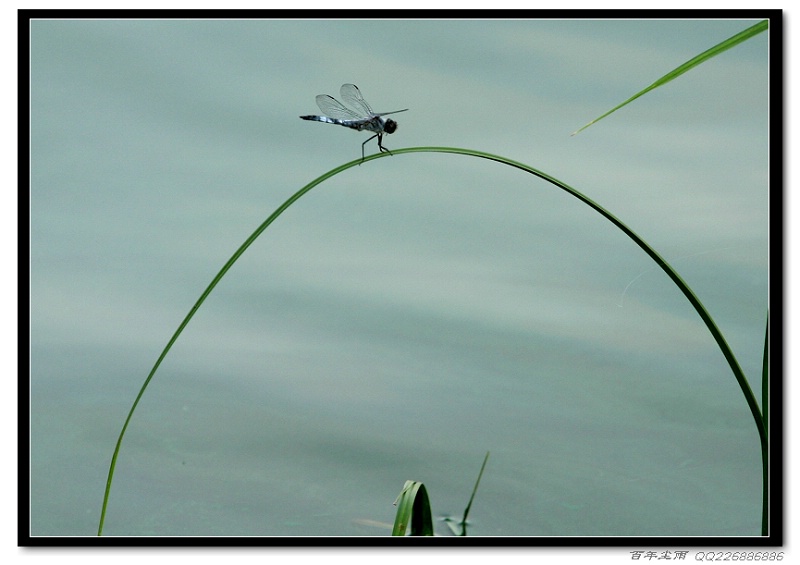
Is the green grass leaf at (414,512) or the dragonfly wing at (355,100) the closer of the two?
the green grass leaf at (414,512)

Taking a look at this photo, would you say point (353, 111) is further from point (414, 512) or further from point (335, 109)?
point (414, 512)

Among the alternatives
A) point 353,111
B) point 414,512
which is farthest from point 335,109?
point 414,512

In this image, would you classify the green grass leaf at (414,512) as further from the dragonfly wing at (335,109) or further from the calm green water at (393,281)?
the dragonfly wing at (335,109)

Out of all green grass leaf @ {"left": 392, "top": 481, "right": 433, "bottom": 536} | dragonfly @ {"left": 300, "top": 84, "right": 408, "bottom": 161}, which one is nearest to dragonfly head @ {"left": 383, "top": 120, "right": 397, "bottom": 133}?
dragonfly @ {"left": 300, "top": 84, "right": 408, "bottom": 161}

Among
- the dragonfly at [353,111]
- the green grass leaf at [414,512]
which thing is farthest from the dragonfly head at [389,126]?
the green grass leaf at [414,512]

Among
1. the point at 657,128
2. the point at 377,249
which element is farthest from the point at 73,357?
the point at 657,128

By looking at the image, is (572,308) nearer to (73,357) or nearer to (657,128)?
(657,128)
